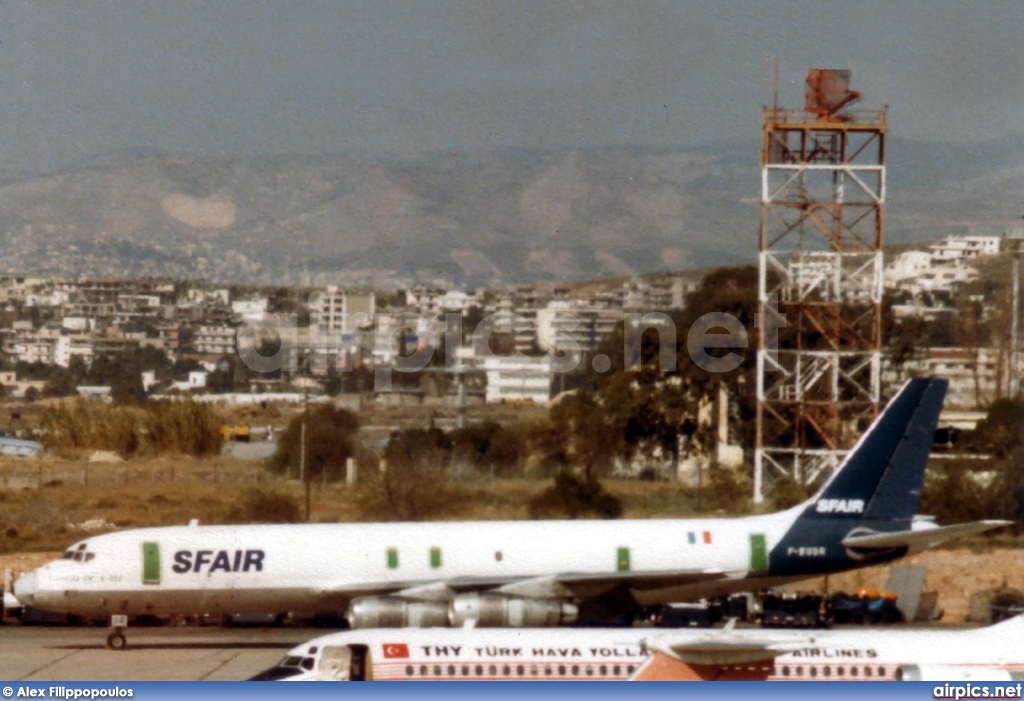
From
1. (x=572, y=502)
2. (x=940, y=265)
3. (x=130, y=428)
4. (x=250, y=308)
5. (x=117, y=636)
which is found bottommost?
(x=117, y=636)

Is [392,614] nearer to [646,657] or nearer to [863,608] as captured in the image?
[646,657]

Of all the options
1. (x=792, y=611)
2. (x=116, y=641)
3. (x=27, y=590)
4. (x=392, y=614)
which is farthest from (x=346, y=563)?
(x=792, y=611)

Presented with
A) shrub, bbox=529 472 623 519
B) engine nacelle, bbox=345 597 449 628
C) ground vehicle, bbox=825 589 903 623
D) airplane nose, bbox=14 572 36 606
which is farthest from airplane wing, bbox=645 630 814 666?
shrub, bbox=529 472 623 519

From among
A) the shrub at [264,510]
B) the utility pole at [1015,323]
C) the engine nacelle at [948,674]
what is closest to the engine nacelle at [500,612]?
the engine nacelle at [948,674]

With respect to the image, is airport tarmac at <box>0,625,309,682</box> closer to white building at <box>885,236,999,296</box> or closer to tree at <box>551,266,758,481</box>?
tree at <box>551,266,758,481</box>

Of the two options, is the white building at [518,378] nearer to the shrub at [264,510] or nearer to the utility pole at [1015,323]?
the shrub at [264,510]

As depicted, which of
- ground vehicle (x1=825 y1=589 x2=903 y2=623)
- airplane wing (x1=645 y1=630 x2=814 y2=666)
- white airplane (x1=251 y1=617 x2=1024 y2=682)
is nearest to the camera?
airplane wing (x1=645 y1=630 x2=814 y2=666)
